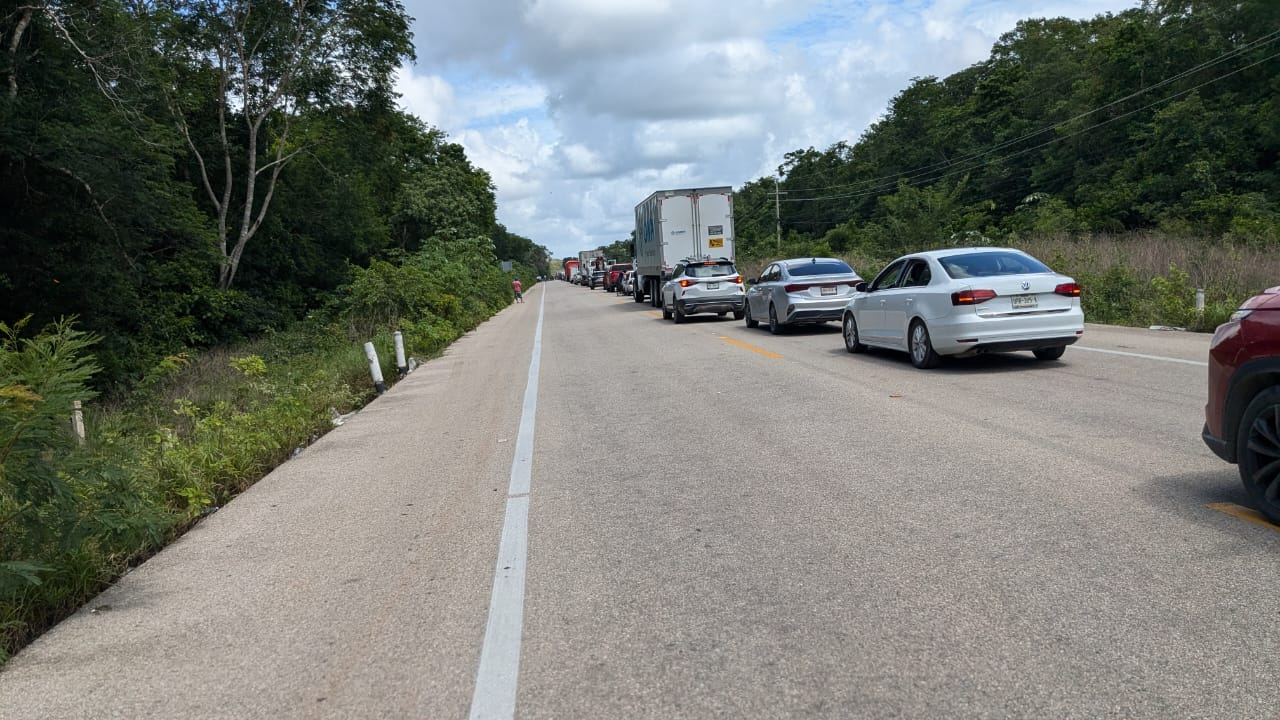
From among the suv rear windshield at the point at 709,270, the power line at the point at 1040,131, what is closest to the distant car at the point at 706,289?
the suv rear windshield at the point at 709,270

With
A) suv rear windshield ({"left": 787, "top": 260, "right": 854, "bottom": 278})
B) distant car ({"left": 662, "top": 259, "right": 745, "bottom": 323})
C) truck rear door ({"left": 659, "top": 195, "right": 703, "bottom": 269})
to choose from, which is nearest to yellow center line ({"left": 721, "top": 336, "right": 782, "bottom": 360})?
suv rear windshield ({"left": 787, "top": 260, "right": 854, "bottom": 278})

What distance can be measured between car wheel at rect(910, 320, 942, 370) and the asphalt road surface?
9.99 feet

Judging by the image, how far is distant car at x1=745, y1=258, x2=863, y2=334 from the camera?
18.6 meters

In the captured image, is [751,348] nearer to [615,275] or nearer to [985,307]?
[985,307]

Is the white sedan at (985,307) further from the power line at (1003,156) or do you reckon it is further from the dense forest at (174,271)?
the power line at (1003,156)

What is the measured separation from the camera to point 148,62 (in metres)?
22.6

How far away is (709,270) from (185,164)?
70.7 ft

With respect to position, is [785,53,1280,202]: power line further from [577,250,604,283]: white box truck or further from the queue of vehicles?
the queue of vehicles

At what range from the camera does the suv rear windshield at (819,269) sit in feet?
62.5

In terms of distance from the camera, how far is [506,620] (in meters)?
4.29

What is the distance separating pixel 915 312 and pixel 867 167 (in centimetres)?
8490

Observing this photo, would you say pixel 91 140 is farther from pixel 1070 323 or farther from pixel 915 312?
pixel 1070 323

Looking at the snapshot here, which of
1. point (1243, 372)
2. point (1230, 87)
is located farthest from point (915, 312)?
point (1230, 87)

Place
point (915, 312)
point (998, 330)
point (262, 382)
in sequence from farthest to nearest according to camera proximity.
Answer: point (262, 382)
point (915, 312)
point (998, 330)
